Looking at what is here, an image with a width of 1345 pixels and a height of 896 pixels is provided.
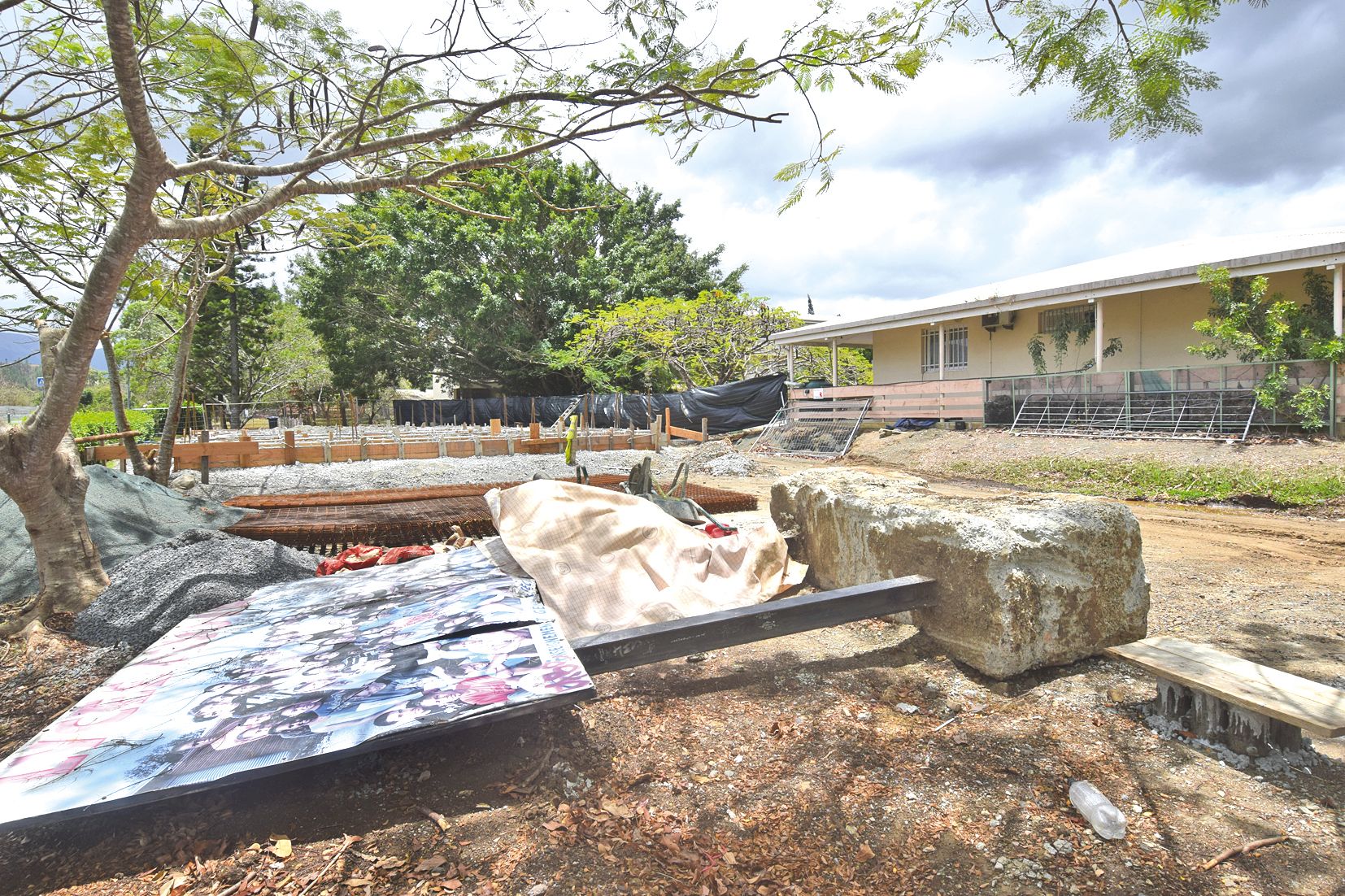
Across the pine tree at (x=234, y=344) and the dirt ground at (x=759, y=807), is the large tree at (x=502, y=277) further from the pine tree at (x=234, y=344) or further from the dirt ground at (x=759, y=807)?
the dirt ground at (x=759, y=807)

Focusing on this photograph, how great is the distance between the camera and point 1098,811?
2.09 meters

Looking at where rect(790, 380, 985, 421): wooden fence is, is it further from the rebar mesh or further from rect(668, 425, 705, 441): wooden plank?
rect(668, 425, 705, 441): wooden plank

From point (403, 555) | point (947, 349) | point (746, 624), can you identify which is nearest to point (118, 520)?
point (403, 555)

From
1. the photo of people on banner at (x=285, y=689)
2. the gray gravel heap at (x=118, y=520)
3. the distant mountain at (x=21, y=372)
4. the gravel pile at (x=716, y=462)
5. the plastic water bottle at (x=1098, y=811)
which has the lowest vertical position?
the plastic water bottle at (x=1098, y=811)

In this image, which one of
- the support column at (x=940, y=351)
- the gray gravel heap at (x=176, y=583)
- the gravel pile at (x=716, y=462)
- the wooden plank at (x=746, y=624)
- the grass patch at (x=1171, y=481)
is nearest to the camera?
the wooden plank at (x=746, y=624)

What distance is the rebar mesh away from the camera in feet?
55.2

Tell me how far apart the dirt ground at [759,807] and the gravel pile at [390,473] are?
7.18 m

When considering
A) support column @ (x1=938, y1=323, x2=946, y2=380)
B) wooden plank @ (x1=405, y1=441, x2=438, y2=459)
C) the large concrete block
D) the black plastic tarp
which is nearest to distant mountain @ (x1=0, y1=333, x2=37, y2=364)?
the large concrete block

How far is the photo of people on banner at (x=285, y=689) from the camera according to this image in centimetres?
191

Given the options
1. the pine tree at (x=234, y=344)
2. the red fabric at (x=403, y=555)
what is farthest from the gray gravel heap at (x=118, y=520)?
the pine tree at (x=234, y=344)

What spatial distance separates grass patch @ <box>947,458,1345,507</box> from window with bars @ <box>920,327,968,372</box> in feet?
25.2

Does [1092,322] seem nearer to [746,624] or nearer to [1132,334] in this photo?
[1132,334]

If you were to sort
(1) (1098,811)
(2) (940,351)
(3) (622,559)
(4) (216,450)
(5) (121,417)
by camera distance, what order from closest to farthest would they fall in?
1. (1) (1098,811)
2. (3) (622,559)
3. (5) (121,417)
4. (4) (216,450)
5. (2) (940,351)

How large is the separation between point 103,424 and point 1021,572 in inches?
1037
